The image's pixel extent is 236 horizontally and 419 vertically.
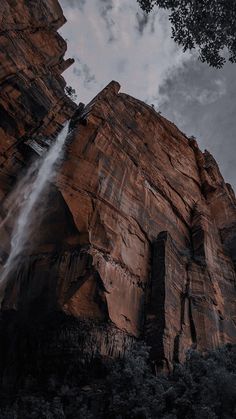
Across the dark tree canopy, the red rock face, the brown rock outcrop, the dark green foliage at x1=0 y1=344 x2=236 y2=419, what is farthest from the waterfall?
the dark tree canopy

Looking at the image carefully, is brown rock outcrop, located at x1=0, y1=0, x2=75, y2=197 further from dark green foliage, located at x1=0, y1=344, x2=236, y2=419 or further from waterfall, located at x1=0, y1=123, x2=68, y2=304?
dark green foliage, located at x1=0, y1=344, x2=236, y2=419

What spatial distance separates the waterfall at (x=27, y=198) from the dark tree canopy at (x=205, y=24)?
400 inches

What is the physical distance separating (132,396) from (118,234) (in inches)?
291

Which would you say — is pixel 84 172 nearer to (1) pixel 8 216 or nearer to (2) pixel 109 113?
(1) pixel 8 216

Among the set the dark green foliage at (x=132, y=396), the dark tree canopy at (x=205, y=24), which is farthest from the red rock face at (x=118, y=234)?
the dark tree canopy at (x=205, y=24)

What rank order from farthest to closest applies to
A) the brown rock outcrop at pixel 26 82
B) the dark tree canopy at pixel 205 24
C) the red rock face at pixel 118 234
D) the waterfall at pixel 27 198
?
the brown rock outcrop at pixel 26 82 → the waterfall at pixel 27 198 → the red rock face at pixel 118 234 → the dark tree canopy at pixel 205 24

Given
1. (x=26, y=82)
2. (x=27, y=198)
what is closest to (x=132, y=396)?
(x=27, y=198)

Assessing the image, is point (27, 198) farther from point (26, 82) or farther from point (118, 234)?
point (26, 82)

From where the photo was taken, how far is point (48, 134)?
2408 cm

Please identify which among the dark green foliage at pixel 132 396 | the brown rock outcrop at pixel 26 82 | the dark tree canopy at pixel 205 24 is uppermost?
the brown rock outcrop at pixel 26 82

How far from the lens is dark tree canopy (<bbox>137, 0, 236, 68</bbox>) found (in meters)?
9.59

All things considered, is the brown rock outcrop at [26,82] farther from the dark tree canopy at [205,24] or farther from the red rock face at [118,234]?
the dark tree canopy at [205,24]

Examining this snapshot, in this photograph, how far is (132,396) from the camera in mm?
11641

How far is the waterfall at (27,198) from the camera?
1692cm
